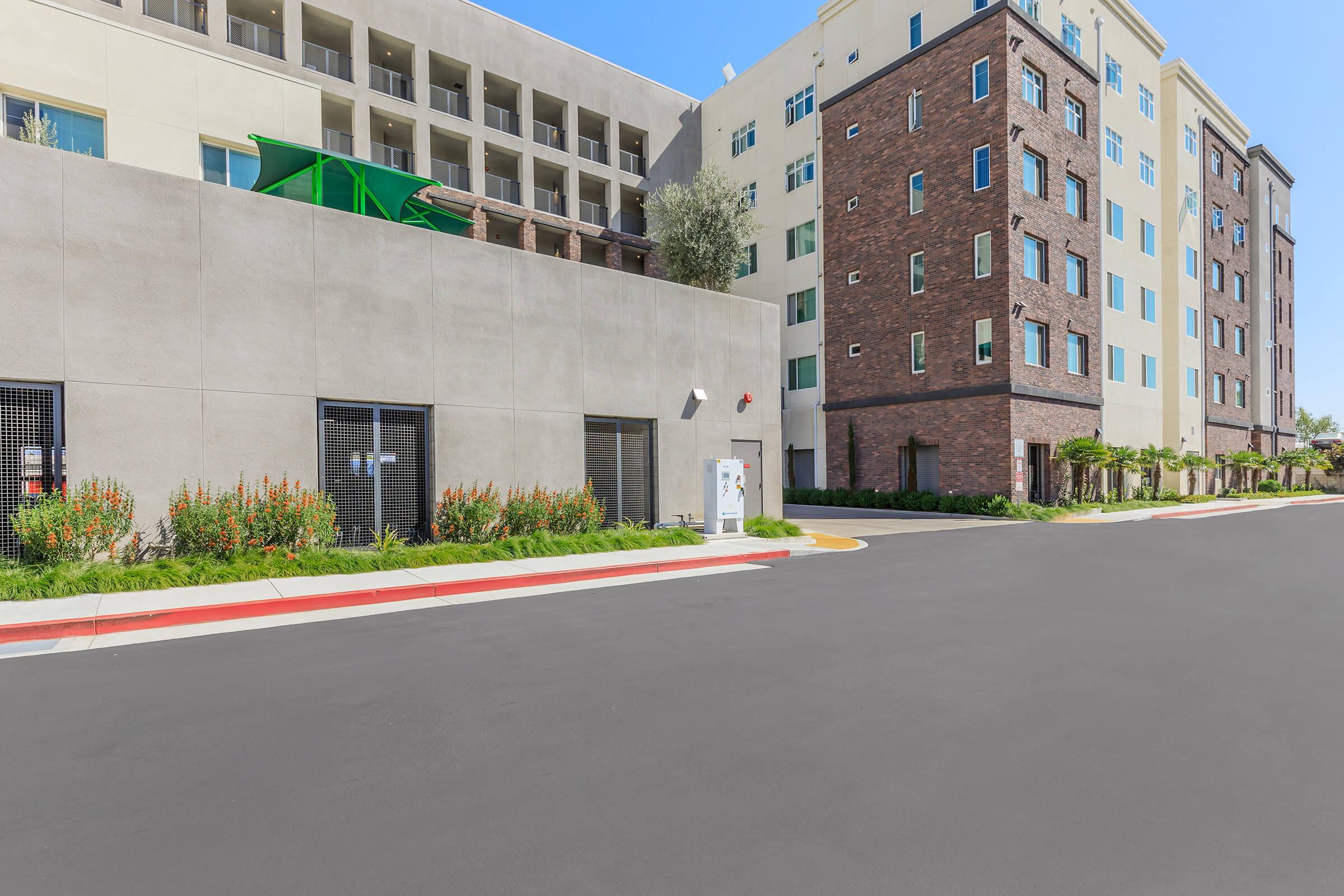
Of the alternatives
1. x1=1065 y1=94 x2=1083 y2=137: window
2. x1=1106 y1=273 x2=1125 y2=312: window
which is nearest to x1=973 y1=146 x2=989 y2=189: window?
x1=1065 y1=94 x2=1083 y2=137: window

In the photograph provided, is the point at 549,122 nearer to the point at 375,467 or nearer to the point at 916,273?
the point at 916,273

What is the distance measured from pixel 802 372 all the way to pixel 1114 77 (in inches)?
742

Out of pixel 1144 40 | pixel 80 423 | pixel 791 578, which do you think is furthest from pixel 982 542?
pixel 1144 40

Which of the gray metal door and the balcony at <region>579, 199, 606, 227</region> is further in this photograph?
the balcony at <region>579, 199, 606, 227</region>

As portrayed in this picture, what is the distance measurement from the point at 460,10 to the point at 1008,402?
86.3 feet

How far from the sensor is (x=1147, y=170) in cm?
3459

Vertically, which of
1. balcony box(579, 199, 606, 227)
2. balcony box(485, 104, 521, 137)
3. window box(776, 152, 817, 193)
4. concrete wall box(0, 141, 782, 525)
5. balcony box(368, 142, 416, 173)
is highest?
balcony box(485, 104, 521, 137)

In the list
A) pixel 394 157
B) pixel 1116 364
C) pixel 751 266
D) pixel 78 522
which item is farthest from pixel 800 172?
pixel 78 522

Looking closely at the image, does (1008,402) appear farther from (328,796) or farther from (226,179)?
(328,796)

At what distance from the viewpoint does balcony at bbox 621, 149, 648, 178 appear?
114 ft

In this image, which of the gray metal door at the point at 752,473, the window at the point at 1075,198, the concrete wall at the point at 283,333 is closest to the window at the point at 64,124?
the concrete wall at the point at 283,333

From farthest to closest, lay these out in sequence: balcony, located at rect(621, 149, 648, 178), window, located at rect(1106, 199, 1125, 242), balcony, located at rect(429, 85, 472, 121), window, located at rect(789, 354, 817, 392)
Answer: balcony, located at rect(621, 149, 648, 178), window, located at rect(789, 354, 817, 392), window, located at rect(1106, 199, 1125, 242), balcony, located at rect(429, 85, 472, 121)

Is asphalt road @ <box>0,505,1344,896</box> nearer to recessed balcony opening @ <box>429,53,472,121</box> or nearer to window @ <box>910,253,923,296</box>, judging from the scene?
window @ <box>910,253,923,296</box>

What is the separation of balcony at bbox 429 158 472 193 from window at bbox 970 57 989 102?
19.9 metres
